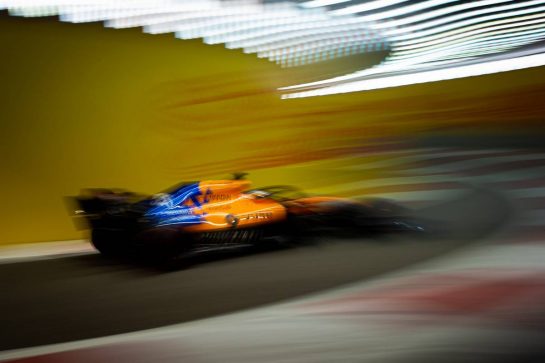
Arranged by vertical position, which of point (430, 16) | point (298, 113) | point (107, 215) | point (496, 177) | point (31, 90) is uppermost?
point (430, 16)

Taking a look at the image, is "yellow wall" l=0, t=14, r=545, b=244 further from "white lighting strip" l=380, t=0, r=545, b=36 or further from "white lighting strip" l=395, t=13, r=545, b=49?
"white lighting strip" l=380, t=0, r=545, b=36

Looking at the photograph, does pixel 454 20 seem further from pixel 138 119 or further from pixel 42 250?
pixel 42 250

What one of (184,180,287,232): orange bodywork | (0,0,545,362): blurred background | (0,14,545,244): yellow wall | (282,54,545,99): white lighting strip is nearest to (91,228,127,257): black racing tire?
(0,0,545,362): blurred background

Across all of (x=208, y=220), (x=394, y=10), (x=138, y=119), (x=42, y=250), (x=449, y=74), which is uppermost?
→ (x=394, y=10)

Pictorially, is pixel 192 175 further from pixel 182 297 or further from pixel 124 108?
pixel 182 297

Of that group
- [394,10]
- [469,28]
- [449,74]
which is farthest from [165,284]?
[449,74]

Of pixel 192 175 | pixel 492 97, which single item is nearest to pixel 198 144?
pixel 192 175

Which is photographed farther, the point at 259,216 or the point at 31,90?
the point at 31,90

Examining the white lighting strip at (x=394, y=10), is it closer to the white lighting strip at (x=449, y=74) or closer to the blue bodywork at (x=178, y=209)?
the white lighting strip at (x=449, y=74)

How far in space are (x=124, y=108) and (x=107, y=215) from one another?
222 cm

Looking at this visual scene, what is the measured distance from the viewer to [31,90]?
6.27m

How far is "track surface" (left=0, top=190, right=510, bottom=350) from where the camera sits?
341 cm

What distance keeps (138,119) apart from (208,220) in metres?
2.47

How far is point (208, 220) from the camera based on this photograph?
4895 mm
